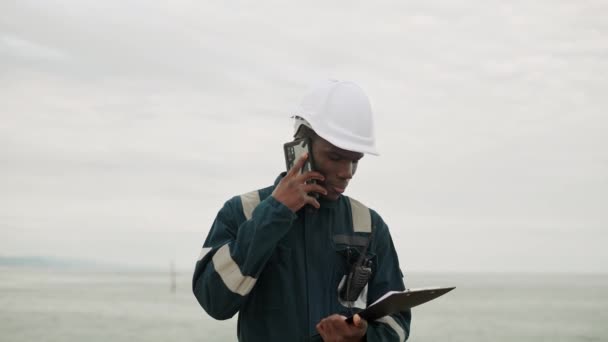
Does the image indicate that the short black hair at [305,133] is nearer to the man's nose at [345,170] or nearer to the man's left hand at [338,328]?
the man's nose at [345,170]

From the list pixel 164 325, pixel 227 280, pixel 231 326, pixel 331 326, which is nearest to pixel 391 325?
pixel 331 326

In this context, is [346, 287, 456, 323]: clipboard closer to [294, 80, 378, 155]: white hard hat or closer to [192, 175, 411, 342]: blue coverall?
[192, 175, 411, 342]: blue coverall

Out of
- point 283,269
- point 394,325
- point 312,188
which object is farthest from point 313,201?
point 394,325

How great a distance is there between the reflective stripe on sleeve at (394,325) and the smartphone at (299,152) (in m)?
0.49

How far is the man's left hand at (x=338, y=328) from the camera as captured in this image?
258 centimetres

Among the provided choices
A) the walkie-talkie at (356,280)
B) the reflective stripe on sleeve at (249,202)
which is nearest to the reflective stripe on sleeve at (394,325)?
the walkie-talkie at (356,280)

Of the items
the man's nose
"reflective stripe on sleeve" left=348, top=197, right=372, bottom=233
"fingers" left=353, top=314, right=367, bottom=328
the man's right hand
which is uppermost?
the man's nose

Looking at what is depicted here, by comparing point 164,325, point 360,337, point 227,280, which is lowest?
point 164,325

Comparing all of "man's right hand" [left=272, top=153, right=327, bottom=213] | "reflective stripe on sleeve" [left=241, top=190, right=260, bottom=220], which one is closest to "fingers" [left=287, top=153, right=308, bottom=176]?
"man's right hand" [left=272, top=153, right=327, bottom=213]

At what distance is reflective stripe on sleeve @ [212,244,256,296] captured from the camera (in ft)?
8.70

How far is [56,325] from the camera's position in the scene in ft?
141

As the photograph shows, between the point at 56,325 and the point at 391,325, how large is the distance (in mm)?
43150

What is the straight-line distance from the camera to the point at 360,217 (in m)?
2.96

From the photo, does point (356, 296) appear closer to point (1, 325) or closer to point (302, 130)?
point (302, 130)
